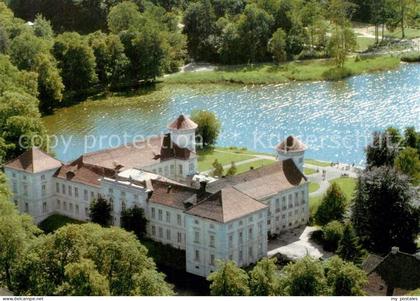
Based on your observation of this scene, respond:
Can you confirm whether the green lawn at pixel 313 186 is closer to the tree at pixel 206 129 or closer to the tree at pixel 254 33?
the tree at pixel 206 129

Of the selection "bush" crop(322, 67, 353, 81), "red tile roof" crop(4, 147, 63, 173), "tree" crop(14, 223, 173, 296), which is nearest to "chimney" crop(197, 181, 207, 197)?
"tree" crop(14, 223, 173, 296)

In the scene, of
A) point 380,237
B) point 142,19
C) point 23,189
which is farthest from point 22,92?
point 380,237

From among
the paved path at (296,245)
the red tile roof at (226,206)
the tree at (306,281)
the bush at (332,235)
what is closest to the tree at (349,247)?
the paved path at (296,245)

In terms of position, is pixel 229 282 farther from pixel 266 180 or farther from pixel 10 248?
pixel 266 180

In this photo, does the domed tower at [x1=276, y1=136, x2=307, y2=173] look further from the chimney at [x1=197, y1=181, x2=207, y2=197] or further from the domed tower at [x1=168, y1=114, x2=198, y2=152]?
the chimney at [x1=197, y1=181, x2=207, y2=197]

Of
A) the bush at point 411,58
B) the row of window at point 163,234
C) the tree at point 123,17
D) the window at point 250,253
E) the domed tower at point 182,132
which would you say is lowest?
the window at point 250,253

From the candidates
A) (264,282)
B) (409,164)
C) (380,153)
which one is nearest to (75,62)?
(380,153)
